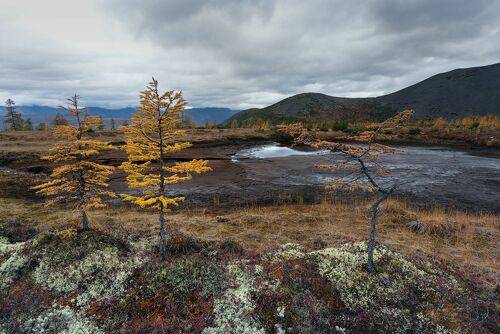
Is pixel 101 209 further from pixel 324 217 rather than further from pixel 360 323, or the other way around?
pixel 360 323

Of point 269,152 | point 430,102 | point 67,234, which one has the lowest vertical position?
point 269,152

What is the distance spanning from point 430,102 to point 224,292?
15329 cm

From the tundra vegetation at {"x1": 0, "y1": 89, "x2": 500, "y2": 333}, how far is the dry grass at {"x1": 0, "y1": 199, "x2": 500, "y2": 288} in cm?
15

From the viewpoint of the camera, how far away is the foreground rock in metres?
9.41

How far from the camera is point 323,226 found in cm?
1795

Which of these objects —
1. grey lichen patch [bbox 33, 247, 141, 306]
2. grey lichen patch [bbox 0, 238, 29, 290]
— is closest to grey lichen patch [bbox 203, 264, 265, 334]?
grey lichen patch [bbox 33, 247, 141, 306]

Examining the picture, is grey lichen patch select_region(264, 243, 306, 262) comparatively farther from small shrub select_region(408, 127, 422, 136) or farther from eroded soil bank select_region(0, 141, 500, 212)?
small shrub select_region(408, 127, 422, 136)

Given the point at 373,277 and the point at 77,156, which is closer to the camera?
the point at 373,277

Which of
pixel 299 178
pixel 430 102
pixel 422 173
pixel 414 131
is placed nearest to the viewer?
pixel 299 178

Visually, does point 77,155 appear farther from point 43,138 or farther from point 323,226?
point 43,138

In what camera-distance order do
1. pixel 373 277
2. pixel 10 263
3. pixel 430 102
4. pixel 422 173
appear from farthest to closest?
pixel 430 102 → pixel 422 173 → pixel 10 263 → pixel 373 277

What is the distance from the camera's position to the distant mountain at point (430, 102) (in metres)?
119


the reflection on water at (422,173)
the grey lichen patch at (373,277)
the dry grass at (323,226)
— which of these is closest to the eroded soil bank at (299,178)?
the reflection on water at (422,173)

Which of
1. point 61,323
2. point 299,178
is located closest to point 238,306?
point 61,323
